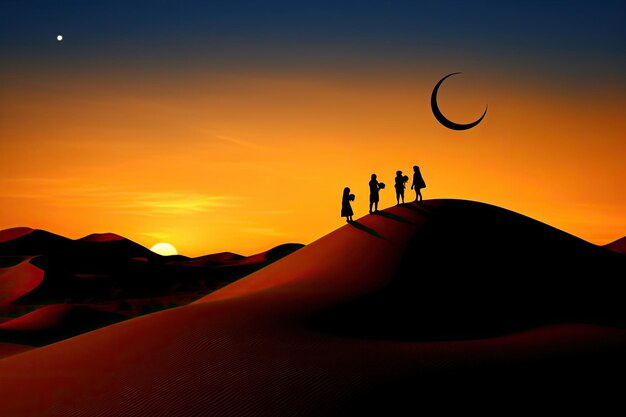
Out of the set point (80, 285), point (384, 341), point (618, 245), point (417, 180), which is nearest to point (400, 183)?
point (417, 180)

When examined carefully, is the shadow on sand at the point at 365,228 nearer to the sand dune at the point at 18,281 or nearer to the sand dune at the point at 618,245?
the sand dune at the point at 18,281

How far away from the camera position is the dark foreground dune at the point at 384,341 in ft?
37.2

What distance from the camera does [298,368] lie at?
12664 millimetres

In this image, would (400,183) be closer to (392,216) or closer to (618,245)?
(392,216)

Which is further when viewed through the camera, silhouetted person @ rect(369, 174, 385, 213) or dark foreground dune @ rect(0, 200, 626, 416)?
silhouetted person @ rect(369, 174, 385, 213)

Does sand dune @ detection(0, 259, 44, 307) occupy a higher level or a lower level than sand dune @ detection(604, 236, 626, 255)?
lower

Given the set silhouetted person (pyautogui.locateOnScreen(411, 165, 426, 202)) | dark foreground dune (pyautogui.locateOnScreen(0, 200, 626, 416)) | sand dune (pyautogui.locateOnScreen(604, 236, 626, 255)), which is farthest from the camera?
sand dune (pyautogui.locateOnScreen(604, 236, 626, 255))

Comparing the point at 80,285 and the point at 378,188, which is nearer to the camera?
the point at 378,188

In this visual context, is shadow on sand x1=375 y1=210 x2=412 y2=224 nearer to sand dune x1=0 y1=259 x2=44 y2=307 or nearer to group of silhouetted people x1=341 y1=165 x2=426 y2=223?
group of silhouetted people x1=341 y1=165 x2=426 y2=223

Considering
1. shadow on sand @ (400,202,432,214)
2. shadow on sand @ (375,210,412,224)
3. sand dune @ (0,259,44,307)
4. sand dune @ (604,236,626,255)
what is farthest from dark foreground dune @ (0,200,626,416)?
sand dune @ (604,236,626,255)

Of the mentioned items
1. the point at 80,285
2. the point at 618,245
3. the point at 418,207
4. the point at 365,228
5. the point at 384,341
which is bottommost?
the point at 384,341

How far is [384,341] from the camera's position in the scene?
617 inches

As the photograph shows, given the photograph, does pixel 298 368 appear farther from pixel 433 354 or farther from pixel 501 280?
pixel 501 280

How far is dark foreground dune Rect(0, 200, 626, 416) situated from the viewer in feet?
37.2
